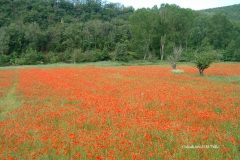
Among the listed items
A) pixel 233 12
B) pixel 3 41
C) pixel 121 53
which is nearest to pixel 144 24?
pixel 121 53

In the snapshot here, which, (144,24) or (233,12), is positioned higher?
(233,12)

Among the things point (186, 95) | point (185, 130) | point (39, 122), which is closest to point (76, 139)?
point (39, 122)

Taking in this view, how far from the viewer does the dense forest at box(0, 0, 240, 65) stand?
67.8m

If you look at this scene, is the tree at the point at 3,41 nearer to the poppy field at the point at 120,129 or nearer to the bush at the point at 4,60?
the bush at the point at 4,60

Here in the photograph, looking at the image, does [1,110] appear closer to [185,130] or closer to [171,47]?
[185,130]

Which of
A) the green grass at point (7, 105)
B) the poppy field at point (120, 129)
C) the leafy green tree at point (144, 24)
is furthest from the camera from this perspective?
the leafy green tree at point (144, 24)

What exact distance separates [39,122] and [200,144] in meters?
6.82

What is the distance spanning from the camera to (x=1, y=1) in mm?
108500

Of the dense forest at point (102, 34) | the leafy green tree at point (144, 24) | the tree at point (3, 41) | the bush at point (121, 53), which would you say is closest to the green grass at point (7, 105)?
the dense forest at point (102, 34)

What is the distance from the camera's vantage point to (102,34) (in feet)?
312

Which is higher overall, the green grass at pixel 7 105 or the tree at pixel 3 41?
the tree at pixel 3 41

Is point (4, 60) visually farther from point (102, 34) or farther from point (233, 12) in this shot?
point (233, 12)

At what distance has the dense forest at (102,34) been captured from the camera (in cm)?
6775

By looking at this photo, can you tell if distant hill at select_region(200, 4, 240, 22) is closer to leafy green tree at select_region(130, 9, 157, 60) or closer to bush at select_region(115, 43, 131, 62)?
leafy green tree at select_region(130, 9, 157, 60)
